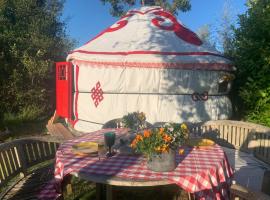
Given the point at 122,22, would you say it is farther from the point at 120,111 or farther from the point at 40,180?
the point at 40,180

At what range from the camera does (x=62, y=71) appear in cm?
977

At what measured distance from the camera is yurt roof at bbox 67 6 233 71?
25.9 feet

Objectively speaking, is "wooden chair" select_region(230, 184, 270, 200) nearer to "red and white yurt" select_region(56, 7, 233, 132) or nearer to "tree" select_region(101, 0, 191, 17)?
"red and white yurt" select_region(56, 7, 233, 132)

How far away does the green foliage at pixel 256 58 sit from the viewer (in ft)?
23.0

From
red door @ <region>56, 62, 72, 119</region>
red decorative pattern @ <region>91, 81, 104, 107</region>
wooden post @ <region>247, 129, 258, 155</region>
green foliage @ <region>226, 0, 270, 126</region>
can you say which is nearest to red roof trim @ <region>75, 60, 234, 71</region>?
green foliage @ <region>226, 0, 270, 126</region>

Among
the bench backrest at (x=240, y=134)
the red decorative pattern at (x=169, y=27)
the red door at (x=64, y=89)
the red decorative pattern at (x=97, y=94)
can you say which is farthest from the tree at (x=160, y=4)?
the bench backrest at (x=240, y=134)

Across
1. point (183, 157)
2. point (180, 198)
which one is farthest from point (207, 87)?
point (183, 157)

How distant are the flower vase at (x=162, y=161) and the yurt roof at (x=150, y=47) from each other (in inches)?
211

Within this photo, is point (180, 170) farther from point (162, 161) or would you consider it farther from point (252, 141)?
point (252, 141)

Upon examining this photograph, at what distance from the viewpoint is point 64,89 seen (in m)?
9.37

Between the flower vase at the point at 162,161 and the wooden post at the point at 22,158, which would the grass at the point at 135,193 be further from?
the flower vase at the point at 162,161

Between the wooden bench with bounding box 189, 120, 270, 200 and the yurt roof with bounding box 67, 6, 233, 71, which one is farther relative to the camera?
the yurt roof with bounding box 67, 6, 233, 71

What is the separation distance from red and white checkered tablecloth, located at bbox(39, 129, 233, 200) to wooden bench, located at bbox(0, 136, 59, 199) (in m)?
0.47

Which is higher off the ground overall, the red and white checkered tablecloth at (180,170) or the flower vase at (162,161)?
the flower vase at (162,161)
